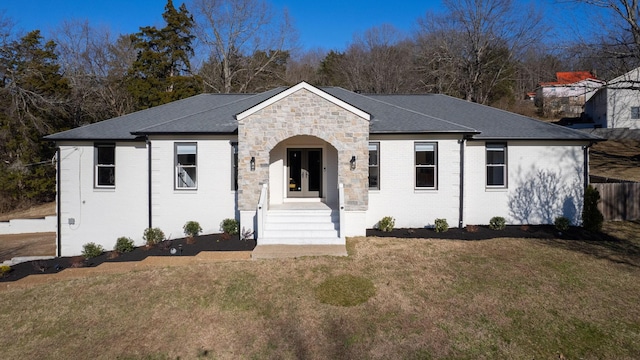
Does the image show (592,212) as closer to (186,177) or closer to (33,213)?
(186,177)

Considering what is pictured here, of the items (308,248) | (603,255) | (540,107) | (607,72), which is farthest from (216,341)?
(540,107)

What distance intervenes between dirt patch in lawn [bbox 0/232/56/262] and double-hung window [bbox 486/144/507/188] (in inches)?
722

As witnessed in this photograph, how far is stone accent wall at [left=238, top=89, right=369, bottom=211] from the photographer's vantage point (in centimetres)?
1102

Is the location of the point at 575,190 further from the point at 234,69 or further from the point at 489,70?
the point at 234,69

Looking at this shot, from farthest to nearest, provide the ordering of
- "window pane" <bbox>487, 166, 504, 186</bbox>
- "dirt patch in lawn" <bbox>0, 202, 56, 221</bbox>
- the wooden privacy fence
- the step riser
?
"dirt patch in lawn" <bbox>0, 202, 56, 221</bbox>
the wooden privacy fence
"window pane" <bbox>487, 166, 504, 186</bbox>
the step riser

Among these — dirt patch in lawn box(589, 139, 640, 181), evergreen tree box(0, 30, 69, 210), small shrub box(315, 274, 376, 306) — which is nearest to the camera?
small shrub box(315, 274, 376, 306)

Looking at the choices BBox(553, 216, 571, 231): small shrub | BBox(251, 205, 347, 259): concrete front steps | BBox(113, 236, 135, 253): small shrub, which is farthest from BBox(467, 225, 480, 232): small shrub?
BBox(113, 236, 135, 253): small shrub

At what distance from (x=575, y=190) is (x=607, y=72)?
29.1 ft

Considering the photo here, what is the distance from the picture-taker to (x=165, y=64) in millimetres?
28750

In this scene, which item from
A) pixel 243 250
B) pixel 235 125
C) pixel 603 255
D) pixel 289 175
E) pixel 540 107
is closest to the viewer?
pixel 603 255

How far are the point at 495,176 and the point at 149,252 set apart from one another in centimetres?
1293

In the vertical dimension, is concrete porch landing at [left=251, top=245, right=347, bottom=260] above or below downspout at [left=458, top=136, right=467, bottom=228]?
below

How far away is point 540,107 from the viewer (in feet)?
136

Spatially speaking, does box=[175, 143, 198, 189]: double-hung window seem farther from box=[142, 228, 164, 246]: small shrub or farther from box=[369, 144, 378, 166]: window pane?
box=[369, 144, 378, 166]: window pane
